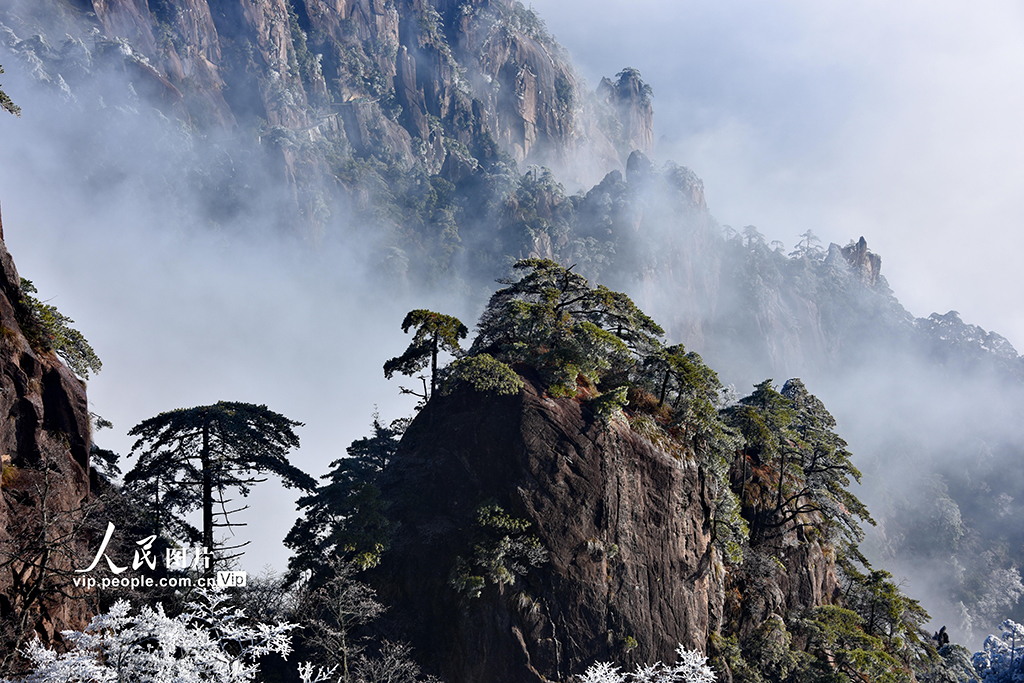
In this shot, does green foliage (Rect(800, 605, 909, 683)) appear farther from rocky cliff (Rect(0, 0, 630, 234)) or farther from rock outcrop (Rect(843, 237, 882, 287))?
rock outcrop (Rect(843, 237, 882, 287))

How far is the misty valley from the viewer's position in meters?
23.9

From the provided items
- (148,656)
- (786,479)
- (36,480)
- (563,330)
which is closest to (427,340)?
(563,330)

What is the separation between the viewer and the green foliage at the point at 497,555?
2634 cm

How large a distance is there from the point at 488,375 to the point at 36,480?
17.5 m

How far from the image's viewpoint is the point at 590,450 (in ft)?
95.0

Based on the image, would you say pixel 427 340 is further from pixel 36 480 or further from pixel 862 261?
pixel 862 261

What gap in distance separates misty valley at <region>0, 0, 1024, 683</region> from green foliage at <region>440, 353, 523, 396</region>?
0.49ft

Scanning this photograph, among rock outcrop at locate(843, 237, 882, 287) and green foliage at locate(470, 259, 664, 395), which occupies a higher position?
rock outcrop at locate(843, 237, 882, 287)

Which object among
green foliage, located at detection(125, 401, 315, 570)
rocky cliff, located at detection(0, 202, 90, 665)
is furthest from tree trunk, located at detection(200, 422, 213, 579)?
rocky cliff, located at detection(0, 202, 90, 665)

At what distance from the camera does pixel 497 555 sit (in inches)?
1044

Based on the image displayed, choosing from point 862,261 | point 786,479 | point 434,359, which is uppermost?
point 862,261

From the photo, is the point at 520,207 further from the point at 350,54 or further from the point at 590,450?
the point at 590,450

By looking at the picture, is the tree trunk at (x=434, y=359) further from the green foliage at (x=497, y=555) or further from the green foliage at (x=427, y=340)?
the green foliage at (x=497, y=555)

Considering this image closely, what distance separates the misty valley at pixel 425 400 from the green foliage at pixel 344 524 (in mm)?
215
